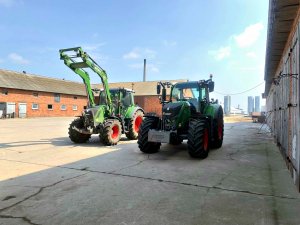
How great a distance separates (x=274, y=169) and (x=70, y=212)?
493 centimetres

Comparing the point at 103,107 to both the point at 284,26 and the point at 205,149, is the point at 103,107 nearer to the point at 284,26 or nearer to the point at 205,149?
the point at 205,149

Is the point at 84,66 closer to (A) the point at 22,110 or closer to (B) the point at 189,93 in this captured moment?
(B) the point at 189,93

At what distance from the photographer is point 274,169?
21.4 feet

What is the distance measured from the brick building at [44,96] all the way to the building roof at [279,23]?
77.8 ft

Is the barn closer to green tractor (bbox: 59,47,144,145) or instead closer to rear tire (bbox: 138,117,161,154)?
rear tire (bbox: 138,117,161,154)

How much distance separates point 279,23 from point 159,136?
13.8 feet

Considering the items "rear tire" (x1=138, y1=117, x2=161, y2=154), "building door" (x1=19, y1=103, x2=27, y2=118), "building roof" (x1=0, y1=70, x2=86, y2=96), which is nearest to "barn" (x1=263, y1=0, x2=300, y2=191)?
"rear tire" (x1=138, y1=117, x2=161, y2=154)

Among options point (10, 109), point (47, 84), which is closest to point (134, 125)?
point (10, 109)

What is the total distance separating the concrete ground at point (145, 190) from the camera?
3.66m

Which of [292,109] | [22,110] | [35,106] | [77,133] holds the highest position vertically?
[35,106]

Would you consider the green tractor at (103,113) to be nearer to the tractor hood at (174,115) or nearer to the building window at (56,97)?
the tractor hood at (174,115)

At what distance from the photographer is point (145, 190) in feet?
15.7

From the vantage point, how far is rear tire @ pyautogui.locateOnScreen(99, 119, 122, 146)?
32.7 ft

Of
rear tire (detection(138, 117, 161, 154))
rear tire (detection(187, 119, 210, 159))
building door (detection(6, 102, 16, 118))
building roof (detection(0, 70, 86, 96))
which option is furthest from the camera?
building roof (detection(0, 70, 86, 96))
